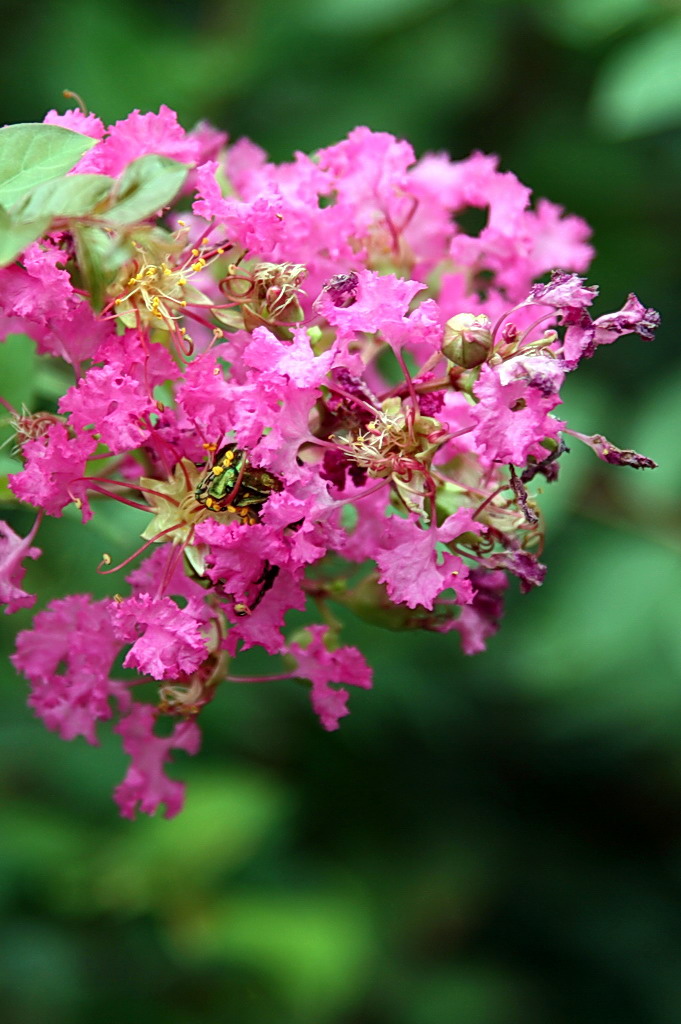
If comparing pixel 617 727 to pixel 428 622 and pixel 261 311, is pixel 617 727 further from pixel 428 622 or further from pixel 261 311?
pixel 261 311

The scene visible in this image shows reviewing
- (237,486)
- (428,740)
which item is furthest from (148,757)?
(428,740)

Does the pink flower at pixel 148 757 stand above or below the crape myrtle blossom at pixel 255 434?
below

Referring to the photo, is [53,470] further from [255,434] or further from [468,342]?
[468,342]

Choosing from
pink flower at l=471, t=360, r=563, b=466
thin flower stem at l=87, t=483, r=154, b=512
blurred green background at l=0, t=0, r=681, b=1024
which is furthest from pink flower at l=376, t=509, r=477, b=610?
blurred green background at l=0, t=0, r=681, b=1024

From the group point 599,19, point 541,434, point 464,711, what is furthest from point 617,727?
point 541,434

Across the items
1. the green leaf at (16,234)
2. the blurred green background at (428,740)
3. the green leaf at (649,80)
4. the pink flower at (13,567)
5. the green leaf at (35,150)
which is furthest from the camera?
the blurred green background at (428,740)

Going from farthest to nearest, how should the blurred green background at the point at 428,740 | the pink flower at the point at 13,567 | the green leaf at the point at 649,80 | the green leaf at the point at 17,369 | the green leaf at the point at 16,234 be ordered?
1. the blurred green background at the point at 428,740
2. the green leaf at the point at 649,80
3. the green leaf at the point at 17,369
4. the pink flower at the point at 13,567
5. the green leaf at the point at 16,234

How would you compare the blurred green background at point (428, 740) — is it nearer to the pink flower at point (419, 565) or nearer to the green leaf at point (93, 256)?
the pink flower at point (419, 565)

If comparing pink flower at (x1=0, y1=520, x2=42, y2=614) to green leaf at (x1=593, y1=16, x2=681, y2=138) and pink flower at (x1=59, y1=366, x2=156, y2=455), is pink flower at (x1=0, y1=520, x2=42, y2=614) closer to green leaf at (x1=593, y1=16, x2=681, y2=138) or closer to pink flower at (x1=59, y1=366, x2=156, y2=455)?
pink flower at (x1=59, y1=366, x2=156, y2=455)

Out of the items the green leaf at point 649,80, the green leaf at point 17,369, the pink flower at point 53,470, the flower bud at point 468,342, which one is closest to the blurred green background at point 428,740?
the green leaf at point 649,80
